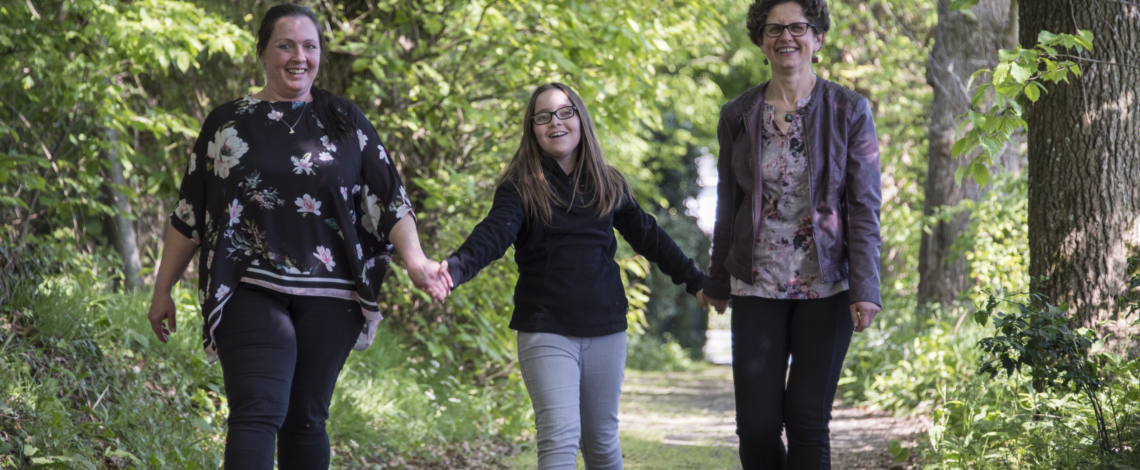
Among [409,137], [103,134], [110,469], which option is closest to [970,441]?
[110,469]

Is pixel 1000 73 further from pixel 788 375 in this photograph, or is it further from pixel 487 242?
pixel 487 242

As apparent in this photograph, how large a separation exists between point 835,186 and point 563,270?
100 cm

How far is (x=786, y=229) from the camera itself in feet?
10.0

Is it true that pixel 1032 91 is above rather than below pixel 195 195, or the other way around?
above

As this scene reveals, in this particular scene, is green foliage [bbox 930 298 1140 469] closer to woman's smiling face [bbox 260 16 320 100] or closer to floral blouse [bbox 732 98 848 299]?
floral blouse [bbox 732 98 848 299]

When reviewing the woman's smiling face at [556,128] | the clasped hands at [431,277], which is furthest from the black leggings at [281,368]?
the woman's smiling face at [556,128]

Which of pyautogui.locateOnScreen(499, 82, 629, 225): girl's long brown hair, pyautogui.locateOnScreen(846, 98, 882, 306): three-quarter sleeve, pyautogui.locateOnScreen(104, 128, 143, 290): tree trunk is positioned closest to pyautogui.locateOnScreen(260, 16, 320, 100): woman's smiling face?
pyautogui.locateOnScreen(499, 82, 629, 225): girl's long brown hair


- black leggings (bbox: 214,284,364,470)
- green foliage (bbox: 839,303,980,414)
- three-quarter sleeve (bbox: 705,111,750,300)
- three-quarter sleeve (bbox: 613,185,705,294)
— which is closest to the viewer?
black leggings (bbox: 214,284,364,470)

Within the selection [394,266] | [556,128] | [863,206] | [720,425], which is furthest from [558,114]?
[720,425]

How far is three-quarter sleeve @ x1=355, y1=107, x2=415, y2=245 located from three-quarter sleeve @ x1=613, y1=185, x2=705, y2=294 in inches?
35.6

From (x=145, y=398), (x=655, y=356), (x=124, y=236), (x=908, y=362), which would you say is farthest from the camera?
(x=655, y=356)

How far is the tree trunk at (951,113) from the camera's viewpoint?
28.0 feet

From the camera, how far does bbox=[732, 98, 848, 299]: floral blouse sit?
301 cm

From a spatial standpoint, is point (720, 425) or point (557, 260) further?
point (720, 425)
